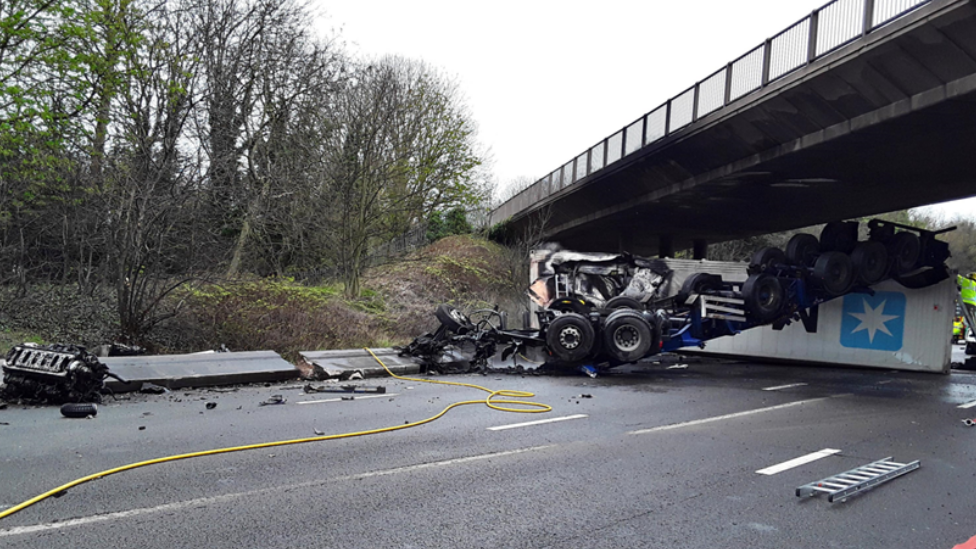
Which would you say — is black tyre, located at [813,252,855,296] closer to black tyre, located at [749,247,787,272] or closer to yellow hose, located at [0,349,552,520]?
black tyre, located at [749,247,787,272]

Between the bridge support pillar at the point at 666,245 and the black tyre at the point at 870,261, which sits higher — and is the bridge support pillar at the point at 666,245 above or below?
above

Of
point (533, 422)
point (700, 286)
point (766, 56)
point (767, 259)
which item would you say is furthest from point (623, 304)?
point (533, 422)

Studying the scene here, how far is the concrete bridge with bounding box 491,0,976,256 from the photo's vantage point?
10352 millimetres

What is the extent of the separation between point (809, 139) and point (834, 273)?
120 inches

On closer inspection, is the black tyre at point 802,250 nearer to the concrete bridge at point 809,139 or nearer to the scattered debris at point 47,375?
the concrete bridge at point 809,139

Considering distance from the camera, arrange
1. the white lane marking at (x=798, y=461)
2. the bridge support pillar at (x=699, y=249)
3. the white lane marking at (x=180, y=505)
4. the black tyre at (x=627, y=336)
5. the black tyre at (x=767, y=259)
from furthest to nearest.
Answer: the bridge support pillar at (x=699, y=249) → the black tyre at (x=767, y=259) → the black tyre at (x=627, y=336) → the white lane marking at (x=798, y=461) → the white lane marking at (x=180, y=505)

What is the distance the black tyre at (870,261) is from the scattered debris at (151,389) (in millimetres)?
13515

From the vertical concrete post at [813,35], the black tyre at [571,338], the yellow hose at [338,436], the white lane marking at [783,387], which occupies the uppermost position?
the vertical concrete post at [813,35]

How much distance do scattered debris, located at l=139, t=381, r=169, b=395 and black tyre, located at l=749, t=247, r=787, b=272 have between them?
38.3 feet

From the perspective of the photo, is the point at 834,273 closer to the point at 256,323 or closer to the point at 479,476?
the point at 479,476

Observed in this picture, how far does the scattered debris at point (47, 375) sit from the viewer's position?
24.9ft

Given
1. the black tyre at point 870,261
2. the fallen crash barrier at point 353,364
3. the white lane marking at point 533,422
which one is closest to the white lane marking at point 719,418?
the white lane marking at point 533,422

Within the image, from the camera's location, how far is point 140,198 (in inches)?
469

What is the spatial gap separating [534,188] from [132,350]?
22.2 meters
